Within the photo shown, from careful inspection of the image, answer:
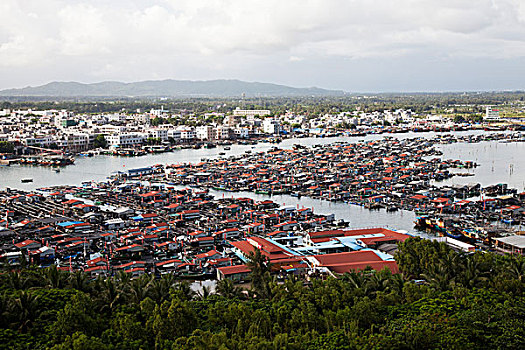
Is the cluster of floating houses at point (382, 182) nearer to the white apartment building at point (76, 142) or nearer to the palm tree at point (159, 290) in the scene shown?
the palm tree at point (159, 290)

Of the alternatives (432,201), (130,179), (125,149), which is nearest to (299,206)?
(432,201)

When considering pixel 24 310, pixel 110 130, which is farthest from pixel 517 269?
pixel 110 130

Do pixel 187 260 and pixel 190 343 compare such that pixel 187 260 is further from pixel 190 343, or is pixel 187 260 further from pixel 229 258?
pixel 190 343

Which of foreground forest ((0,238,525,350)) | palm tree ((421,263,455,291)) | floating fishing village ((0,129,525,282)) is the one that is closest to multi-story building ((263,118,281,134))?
floating fishing village ((0,129,525,282))

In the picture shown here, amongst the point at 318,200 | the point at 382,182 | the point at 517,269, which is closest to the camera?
the point at 517,269

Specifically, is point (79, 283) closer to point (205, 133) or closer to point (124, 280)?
point (124, 280)

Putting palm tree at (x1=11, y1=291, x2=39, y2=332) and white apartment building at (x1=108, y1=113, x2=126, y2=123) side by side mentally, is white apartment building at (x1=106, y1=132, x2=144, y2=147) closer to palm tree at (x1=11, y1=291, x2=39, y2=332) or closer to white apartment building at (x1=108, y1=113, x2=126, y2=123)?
white apartment building at (x1=108, y1=113, x2=126, y2=123)
